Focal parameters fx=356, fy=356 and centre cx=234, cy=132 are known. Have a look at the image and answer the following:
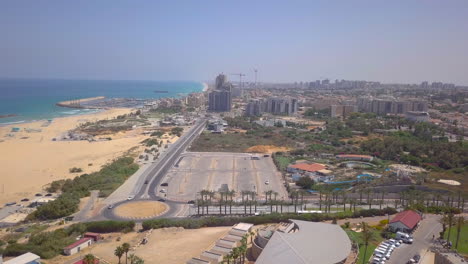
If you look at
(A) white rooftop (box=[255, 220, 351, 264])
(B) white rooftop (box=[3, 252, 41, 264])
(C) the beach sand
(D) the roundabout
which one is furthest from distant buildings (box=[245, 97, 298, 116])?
(B) white rooftop (box=[3, 252, 41, 264])

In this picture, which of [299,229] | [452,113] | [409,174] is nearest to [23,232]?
[299,229]

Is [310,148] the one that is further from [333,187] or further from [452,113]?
[452,113]

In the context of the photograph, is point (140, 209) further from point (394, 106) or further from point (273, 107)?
point (394, 106)

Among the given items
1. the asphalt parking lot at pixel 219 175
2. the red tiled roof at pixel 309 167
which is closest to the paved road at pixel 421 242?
the asphalt parking lot at pixel 219 175

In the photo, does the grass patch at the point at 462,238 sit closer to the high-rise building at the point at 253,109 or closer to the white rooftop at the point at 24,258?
the white rooftop at the point at 24,258

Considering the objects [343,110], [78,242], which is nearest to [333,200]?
[78,242]

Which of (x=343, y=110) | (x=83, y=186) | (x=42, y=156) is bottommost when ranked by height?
(x=42, y=156)
